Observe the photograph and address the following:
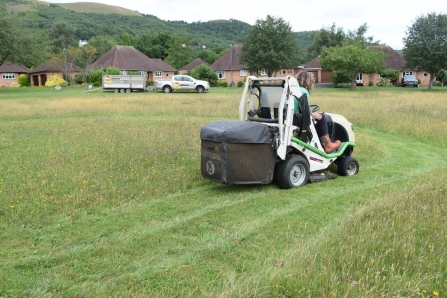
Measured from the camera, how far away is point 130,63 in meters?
56.7

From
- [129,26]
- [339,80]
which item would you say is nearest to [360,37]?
[339,80]

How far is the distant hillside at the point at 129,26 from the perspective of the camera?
119519mm

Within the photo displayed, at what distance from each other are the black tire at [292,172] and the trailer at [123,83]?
32489mm

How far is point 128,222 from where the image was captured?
534 cm

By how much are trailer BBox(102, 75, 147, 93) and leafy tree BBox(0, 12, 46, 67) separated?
856cm

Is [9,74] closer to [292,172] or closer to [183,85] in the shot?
[183,85]

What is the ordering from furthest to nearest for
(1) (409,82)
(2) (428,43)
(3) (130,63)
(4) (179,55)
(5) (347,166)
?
1. (4) (179,55)
2. (3) (130,63)
3. (1) (409,82)
4. (2) (428,43)
5. (5) (347,166)

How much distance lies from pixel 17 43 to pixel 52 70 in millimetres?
21154

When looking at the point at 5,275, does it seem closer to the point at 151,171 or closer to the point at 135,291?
the point at 135,291

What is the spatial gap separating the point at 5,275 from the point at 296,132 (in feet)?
15.2

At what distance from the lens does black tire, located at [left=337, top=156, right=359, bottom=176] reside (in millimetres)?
7754

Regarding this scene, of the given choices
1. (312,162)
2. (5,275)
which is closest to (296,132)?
(312,162)

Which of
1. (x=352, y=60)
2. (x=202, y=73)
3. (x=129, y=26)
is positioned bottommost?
(x=202, y=73)

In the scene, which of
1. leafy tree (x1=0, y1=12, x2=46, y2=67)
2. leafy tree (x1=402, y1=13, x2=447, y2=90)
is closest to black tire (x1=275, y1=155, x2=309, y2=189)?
leafy tree (x1=0, y1=12, x2=46, y2=67)
